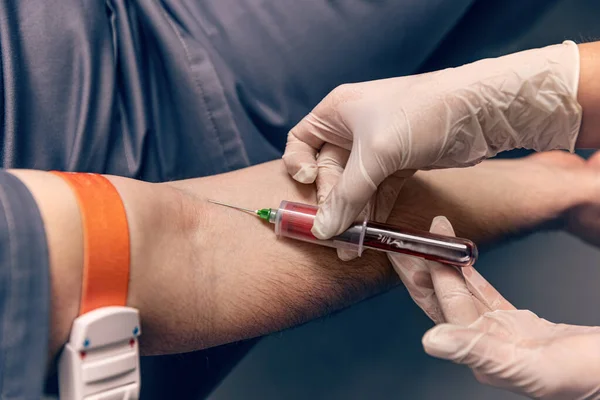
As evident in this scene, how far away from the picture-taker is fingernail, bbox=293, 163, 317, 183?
3.03 ft

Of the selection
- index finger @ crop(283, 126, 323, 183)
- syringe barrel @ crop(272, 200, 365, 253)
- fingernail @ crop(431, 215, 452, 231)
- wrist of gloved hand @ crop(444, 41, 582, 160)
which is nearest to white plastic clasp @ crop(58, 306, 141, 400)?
syringe barrel @ crop(272, 200, 365, 253)

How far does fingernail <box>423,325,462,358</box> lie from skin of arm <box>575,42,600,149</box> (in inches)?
17.6

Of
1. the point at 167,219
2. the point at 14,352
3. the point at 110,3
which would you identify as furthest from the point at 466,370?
the point at 110,3

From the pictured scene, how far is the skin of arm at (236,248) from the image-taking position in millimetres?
677

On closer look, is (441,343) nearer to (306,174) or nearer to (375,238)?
(375,238)

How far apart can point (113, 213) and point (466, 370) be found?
3.22 ft

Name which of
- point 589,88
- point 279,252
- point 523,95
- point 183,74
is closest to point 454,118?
point 523,95

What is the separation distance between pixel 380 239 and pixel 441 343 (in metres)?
0.20

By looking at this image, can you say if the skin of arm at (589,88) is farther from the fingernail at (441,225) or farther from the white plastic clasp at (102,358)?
the white plastic clasp at (102,358)

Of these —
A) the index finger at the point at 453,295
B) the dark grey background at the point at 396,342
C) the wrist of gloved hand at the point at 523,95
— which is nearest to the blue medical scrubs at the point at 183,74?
the dark grey background at the point at 396,342

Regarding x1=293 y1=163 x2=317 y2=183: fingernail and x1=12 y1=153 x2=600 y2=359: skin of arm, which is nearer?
x1=12 y1=153 x2=600 y2=359: skin of arm

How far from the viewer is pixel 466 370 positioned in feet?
4.21

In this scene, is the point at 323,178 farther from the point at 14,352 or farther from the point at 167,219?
the point at 14,352

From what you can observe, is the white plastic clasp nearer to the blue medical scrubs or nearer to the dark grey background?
the blue medical scrubs
